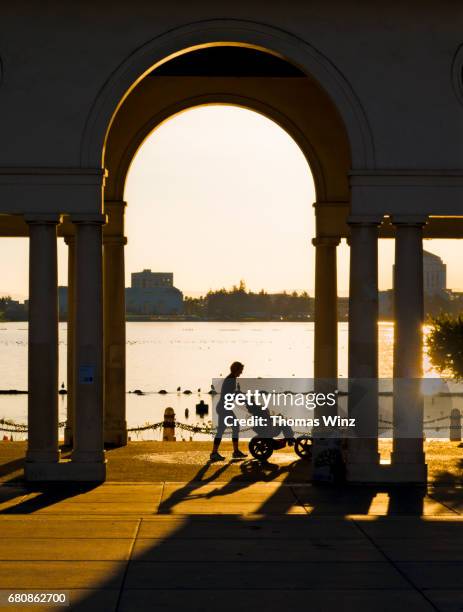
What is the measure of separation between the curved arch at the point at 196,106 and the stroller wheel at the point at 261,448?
7.05 metres

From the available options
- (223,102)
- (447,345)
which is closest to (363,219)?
(223,102)

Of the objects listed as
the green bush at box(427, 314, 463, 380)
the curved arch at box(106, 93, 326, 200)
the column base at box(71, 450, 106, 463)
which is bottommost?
the column base at box(71, 450, 106, 463)

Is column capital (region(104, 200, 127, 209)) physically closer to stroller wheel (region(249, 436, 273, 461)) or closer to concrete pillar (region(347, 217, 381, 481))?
stroller wheel (region(249, 436, 273, 461))

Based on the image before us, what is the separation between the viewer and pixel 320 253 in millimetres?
29484

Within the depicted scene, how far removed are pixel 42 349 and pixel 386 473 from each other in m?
6.90

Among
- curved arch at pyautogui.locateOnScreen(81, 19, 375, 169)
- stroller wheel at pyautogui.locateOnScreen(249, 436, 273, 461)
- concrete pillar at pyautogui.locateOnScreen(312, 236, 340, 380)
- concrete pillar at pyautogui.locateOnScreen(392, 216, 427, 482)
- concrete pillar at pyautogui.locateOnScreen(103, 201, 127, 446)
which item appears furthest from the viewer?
concrete pillar at pyautogui.locateOnScreen(312, 236, 340, 380)

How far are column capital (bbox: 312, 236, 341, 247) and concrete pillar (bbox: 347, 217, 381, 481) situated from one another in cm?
664

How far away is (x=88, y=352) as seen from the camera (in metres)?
22.1

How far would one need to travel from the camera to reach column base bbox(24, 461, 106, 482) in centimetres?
2198


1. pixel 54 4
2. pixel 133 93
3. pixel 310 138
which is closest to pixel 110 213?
pixel 133 93

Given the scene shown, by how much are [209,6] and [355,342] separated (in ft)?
22.6

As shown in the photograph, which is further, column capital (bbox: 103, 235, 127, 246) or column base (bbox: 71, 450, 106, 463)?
column capital (bbox: 103, 235, 127, 246)

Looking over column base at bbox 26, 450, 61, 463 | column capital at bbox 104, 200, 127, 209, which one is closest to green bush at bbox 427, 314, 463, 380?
column capital at bbox 104, 200, 127, 209

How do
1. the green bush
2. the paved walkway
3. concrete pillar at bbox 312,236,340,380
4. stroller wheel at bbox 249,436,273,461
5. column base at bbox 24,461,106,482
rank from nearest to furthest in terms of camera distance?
the paved walkway
column base at bbox 24,461,106,482
stroller wheel at bbox 249,436,273,461
concrete pillar at bbox 312,236,340,380
the green bush
